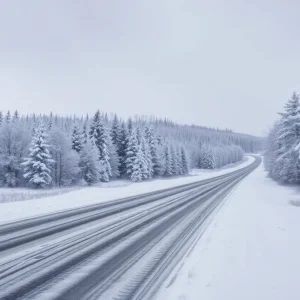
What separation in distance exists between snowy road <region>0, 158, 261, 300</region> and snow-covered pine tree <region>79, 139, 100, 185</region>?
29.1 meters

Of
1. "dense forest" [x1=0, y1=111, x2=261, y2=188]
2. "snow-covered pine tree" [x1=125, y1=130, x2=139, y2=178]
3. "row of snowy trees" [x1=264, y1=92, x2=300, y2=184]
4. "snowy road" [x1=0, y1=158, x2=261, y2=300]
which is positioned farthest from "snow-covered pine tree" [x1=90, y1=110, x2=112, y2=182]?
"snowy road" [x1=0, y1=158, x2=261, y2=300]

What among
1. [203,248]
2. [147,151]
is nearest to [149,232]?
[203,248]

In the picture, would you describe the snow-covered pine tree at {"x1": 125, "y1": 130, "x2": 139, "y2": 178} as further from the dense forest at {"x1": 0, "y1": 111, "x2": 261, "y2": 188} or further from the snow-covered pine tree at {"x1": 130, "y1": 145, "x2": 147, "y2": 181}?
the snow-covered pine tree at {"x1": 130, "y1": 145, "x2": 147, "y2": 181}

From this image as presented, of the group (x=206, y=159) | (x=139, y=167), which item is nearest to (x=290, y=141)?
(x=139, y=167)

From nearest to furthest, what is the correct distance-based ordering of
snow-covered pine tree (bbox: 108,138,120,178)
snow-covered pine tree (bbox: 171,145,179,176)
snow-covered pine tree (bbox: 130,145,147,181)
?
snow-covered pine tree (bbox: 130,145,147,181)
snow-covered pine tree (bbox: 108,138,120,178)
snow-covered pine tree (bbox: 171,145,179,176)

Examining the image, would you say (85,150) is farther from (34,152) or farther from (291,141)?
(291,141)

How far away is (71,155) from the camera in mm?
38656

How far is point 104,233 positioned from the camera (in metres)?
8.45

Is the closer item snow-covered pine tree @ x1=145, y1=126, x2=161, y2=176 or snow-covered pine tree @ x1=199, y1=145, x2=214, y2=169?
snow-covered pine tree @ x1=145, y1=126, x2=161, y2=176

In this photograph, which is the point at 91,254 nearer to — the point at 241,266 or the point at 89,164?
the point at 241,266

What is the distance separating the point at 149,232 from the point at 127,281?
382cm

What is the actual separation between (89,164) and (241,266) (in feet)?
120

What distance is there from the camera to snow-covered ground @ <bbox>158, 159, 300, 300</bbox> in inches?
182

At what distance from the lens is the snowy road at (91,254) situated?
4.63 metres
